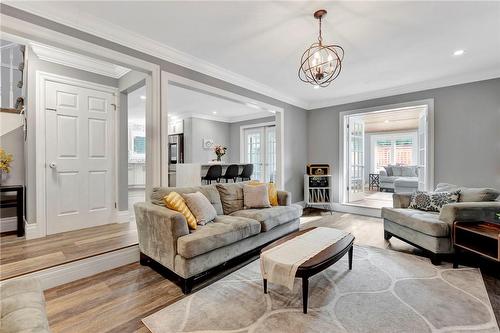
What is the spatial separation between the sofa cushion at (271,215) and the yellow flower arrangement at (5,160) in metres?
3.23

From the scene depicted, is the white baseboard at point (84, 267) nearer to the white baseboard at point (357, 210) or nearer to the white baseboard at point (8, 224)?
the white baseboard at point (8, 224)

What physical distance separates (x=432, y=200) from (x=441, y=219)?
0.59 meters

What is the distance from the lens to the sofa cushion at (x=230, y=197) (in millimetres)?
3352

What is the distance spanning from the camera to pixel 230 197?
3.40 meters

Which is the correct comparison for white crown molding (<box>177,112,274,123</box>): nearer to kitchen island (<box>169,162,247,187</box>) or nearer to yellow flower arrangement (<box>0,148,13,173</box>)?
kitchen island (<box>169,162,247,187</box>)

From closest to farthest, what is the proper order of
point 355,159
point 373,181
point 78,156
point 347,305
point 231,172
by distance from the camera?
point 347,305
point 78,156
point 231,172
point 355,159
point 373,181

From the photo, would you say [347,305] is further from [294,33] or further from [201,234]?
[294,33]

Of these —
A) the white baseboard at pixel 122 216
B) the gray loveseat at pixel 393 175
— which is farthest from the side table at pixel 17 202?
the gray loveseat at pixel 393 175

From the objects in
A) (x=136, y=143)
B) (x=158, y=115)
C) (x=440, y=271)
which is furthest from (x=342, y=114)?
A: (x=136, y=143)

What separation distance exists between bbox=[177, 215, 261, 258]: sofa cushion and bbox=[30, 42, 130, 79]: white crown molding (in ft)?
8.65

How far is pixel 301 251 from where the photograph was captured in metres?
2.09

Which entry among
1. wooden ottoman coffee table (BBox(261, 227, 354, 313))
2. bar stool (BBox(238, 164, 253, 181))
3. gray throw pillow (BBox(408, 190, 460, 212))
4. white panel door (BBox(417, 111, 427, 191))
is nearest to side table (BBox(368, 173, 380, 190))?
white panel door (BBox(417, 111, 427, 191))

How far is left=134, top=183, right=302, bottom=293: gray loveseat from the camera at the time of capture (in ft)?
7.09

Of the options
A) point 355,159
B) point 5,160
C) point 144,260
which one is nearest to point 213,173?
point 144,260
